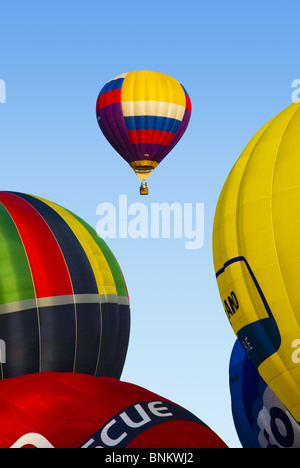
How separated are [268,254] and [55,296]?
634 cm

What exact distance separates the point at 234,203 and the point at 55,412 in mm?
4016

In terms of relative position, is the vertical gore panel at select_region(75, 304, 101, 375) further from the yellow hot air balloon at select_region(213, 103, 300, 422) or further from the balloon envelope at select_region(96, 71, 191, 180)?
the balloon envelope at select_region(96, 71, 191, 180)

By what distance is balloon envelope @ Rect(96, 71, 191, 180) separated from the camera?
26.8 metres

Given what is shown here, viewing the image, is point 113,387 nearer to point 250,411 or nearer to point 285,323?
point 285,323

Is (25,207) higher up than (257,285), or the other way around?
(25,207)

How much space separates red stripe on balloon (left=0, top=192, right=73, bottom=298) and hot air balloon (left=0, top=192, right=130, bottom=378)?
2 cm

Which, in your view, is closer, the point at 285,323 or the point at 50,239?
the point at 285,323

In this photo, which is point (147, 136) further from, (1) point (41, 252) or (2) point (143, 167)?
(1) point (41, 252)

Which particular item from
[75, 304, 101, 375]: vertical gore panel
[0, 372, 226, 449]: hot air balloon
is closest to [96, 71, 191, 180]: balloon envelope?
[75, 304, 101, 375]: vertical gore panel

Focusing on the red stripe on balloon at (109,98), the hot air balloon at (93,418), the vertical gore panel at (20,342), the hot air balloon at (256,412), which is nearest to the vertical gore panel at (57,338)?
the vertical gore panel at (20,342)

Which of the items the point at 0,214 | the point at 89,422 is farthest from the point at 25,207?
the point at 89,422

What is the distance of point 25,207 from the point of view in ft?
62.0
